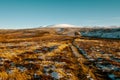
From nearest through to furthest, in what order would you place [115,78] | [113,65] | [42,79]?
[42,79] → [115,78] → [113,65]

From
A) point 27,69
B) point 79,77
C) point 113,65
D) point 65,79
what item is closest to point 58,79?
point 65,79

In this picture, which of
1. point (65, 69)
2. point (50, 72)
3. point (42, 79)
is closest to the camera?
point (42, 79)

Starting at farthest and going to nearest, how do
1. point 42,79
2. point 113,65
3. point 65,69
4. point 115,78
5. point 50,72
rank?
point 113,65, point 65,69, point 50,72, point 115,78, point 42,79

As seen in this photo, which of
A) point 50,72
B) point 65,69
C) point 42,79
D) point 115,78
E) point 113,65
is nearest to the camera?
point 42,79

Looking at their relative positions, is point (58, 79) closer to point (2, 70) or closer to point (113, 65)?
point (2, 70)

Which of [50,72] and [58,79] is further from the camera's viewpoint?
[50,72]

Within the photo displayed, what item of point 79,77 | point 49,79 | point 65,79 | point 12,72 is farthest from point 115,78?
point 12,72

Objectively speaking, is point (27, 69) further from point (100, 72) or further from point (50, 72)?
point (100, 72)

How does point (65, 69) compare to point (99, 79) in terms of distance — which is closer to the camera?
point (99, 79)
